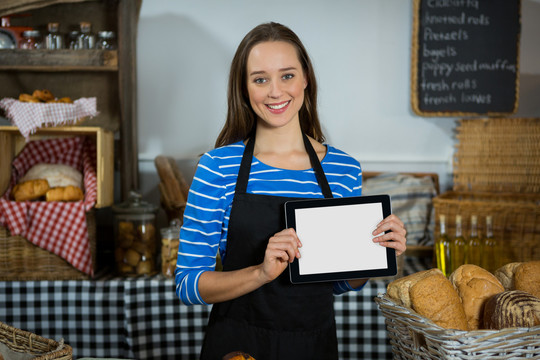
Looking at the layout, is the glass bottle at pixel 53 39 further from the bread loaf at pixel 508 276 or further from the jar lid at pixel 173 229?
the bread loaf at pixel 508 276

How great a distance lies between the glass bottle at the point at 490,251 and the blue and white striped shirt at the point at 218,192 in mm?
1148

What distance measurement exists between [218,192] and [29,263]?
141cm

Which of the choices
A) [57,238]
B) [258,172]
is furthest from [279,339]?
[57,238]

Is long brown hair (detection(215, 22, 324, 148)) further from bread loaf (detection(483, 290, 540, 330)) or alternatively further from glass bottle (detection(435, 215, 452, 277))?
glass bottle (detection(435, 215, 452, 277))

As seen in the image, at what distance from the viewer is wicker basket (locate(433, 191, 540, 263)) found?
2.36 m

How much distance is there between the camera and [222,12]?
3037 mm

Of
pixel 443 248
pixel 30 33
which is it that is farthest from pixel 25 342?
pixel 30 33

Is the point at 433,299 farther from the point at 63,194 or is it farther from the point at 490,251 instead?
the point at 63,194

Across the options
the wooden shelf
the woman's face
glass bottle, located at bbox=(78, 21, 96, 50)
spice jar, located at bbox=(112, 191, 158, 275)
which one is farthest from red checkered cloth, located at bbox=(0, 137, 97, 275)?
the woman's face

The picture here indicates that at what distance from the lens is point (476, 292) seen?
122 centimetres

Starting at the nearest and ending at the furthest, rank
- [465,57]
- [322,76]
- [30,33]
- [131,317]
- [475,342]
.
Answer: [475,342]
[131,317]
[30,33]
[465,57]
[322,76]

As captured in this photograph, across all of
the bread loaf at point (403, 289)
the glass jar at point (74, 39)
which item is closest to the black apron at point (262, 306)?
the bread loaf at point (403, 289)

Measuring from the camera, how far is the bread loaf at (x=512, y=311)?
104 cm

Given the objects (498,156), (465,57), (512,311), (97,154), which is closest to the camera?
(512,311)
